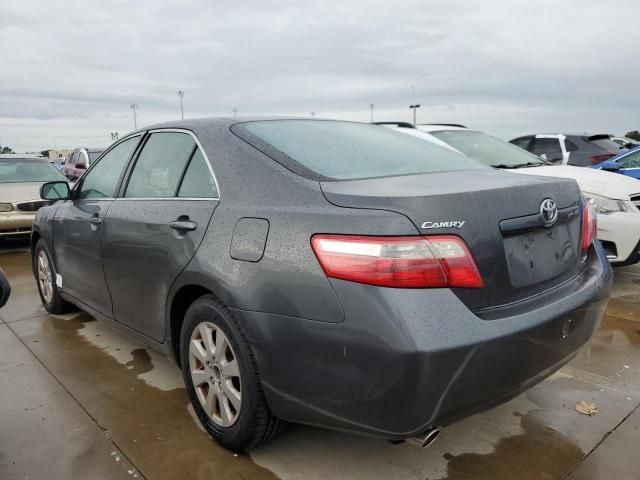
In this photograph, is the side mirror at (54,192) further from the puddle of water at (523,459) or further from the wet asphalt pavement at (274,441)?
the puddle of water at (523,459)

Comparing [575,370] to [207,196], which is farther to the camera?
[575,370]

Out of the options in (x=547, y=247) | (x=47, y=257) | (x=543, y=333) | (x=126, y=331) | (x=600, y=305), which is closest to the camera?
(x=543, y=333)

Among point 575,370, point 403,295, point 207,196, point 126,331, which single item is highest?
point 207,196

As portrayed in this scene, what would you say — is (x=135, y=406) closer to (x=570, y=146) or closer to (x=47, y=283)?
(x=47, y=283)

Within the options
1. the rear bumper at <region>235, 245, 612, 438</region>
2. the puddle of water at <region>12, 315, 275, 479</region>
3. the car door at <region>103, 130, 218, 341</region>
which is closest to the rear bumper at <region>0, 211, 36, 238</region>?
the puddle of water at <region>12, 315, 275, 479</region>

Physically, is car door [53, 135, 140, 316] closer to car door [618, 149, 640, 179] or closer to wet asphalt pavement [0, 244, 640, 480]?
wet asphalt pavement [0, 244, 640, 480]

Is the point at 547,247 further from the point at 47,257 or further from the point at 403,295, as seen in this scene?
the point at 47,257

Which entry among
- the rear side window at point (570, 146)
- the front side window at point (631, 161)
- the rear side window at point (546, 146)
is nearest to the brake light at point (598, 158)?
the rear side window at point (570, 146)

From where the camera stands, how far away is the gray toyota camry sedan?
187cm

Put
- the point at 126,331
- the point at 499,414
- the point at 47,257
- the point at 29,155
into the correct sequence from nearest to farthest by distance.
Result: the point at 499,414, the point at 126,331, the point at 47,257, the point at 29,155

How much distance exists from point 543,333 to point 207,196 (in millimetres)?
1583

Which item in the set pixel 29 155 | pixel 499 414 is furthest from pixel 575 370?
pixel 29 155

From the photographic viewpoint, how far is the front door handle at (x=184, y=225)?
101 inches

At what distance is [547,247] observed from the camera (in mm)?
2268
